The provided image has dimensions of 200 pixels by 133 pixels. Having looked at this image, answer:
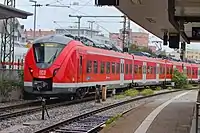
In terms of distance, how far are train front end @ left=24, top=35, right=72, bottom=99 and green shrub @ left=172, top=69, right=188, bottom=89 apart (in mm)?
27485

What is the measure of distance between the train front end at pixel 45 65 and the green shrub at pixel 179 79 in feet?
90.2

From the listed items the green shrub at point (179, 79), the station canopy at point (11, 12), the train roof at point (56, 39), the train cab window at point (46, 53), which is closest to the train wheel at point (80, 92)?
the train cab window at point (46, 53)

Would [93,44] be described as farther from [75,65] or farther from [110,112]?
[110,112]

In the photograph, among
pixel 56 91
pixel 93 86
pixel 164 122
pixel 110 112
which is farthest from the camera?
pixel 93 86

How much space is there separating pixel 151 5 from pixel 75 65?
6.48m

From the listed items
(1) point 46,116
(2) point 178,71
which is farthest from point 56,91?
(2) point 178,71

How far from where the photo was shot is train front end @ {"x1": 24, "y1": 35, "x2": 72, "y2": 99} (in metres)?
20.0

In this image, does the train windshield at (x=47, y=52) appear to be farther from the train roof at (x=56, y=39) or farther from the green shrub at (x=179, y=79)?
the green shrub at (x=179, y=79)

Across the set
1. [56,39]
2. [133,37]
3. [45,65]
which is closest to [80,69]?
[56,39]

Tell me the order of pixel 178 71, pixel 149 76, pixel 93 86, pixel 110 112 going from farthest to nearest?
pixel 178 71, pixel 149 76, pixel 93 86, pixel 110 112

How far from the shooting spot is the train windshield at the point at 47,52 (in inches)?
796

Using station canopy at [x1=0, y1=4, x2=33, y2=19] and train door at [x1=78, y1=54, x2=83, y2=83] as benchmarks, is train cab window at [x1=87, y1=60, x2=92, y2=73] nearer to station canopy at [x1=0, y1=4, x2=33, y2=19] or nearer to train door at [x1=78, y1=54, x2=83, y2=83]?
train door at [x1=78, y1=54, x2=83, y2=83]

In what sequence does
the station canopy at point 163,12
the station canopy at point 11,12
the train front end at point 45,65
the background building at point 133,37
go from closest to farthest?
the station canopy at point 163,12, the station canopy at point 11,12, the train front end at point 45,65, the background building at point 133,37

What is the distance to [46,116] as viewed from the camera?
15.7m
